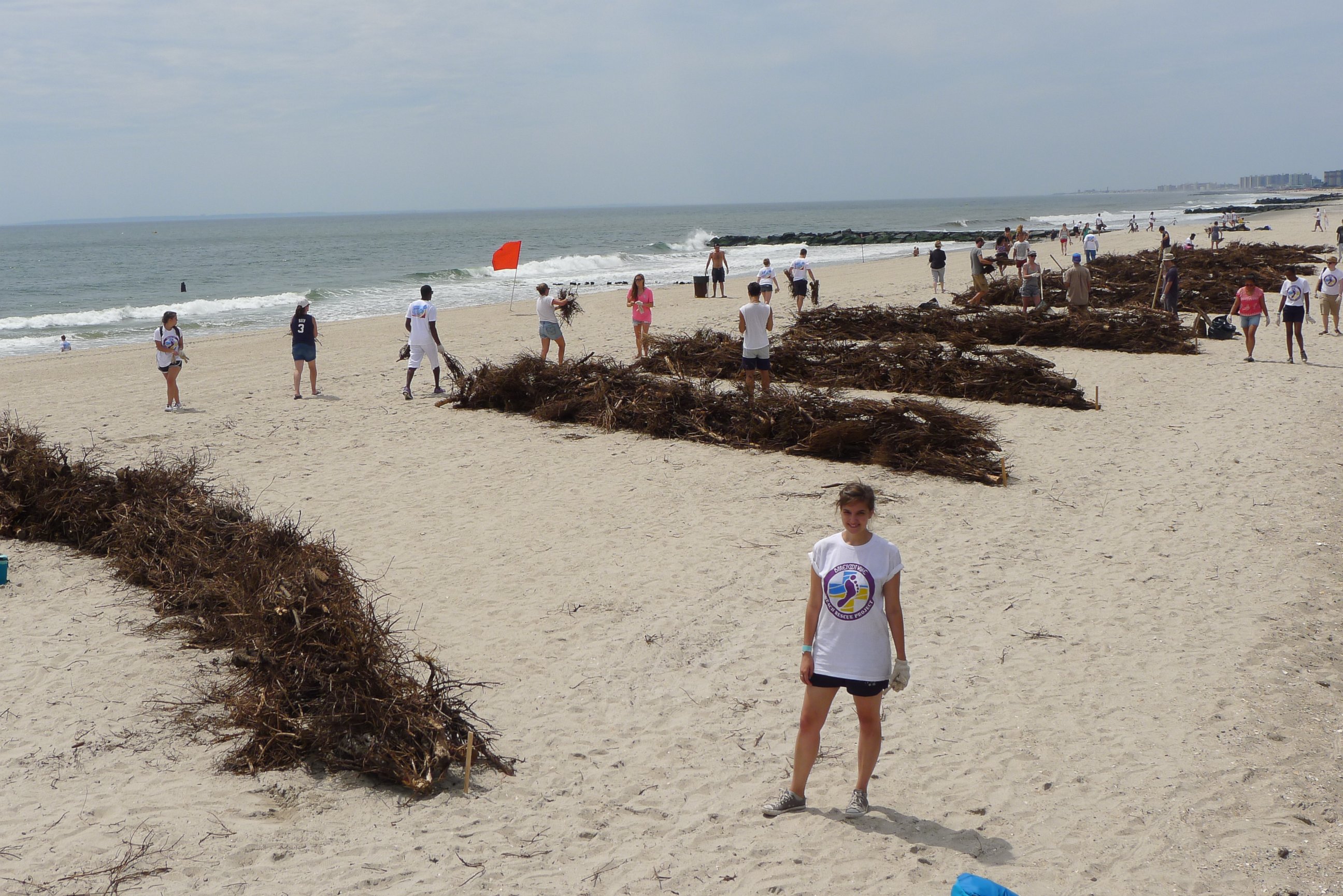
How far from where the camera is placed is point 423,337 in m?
14.1

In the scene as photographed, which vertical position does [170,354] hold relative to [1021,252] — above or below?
below

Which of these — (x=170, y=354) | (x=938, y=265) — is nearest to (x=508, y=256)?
(x=170, y=354)

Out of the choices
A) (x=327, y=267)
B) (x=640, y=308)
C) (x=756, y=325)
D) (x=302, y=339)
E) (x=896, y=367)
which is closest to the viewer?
(x=756, y=325)

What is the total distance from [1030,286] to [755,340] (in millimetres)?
10261

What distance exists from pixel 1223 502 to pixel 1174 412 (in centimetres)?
420

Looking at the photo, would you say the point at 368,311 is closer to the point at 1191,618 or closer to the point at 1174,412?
the point at 1174,412

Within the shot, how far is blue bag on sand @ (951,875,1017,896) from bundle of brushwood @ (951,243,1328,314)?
1928 centimetres

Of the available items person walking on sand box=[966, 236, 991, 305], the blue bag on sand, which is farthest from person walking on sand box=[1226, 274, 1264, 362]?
the blue bag on sand

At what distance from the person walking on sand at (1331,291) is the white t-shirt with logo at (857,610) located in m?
18.6

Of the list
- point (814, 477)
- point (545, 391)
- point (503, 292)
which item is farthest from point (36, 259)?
point (814, 477)

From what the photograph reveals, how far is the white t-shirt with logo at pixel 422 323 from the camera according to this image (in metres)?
13.9

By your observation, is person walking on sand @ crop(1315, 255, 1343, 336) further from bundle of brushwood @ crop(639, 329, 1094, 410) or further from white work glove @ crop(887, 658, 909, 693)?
white work glove @ crop(887, 658, 909, 693)

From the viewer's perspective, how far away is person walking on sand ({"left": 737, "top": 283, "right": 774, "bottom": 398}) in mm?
12500

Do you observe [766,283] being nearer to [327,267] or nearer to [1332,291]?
[1332,291]
